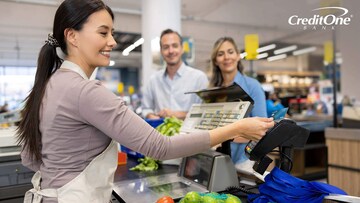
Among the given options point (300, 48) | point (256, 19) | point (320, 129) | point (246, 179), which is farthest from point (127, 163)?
point (300, 48)

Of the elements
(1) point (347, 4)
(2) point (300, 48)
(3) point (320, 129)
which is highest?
(2) point (300, 48)

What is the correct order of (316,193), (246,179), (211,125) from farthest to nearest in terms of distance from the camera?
(246,179) < (211,125) < (316,193)

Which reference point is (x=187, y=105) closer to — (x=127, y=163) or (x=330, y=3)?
(x=127, y=163)

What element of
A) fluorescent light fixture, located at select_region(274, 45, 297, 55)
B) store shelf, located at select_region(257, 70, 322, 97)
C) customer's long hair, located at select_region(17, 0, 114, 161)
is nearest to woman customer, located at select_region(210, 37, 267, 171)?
customer's long hair, located at select_region(17, 0, 114, 161)

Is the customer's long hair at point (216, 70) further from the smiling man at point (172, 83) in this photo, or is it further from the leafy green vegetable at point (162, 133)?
the leafy green vegetable at point (162, 133)

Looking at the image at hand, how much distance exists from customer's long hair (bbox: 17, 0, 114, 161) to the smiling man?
146 cm

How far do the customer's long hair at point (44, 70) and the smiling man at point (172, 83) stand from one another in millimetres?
1460

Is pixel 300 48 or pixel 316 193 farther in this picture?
pixel 300 48

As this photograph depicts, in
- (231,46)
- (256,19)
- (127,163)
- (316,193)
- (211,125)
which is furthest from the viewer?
(256,19)

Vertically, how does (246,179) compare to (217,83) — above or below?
below

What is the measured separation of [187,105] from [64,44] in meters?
1.67

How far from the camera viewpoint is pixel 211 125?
1397 mm

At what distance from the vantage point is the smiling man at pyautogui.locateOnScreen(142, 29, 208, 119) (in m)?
2.61

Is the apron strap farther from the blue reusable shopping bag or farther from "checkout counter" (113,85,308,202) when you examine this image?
the blue reusable shopping bag
